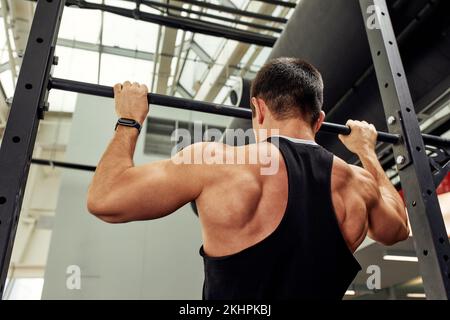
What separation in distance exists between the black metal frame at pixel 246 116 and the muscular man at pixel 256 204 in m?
0.18

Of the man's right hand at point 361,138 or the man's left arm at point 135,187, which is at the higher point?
the man's right hand at point 361,138

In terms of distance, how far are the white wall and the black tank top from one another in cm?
371

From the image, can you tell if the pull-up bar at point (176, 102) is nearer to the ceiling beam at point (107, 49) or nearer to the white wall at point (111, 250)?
the white wall at point (111, 250)

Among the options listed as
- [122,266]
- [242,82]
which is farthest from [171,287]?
[242,82]

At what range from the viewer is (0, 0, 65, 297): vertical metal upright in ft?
2.89

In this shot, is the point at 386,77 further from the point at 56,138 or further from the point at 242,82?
the point at 56,138

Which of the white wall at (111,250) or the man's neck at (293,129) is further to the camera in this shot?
the white wall at (111,250)

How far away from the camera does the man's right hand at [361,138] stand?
1.35 m

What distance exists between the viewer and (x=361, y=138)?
53.7 inches

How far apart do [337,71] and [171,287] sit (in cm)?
340

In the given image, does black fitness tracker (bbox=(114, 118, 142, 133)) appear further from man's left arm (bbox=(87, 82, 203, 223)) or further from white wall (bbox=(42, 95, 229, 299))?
white wall (bbox=(42, 95, 229, 299))

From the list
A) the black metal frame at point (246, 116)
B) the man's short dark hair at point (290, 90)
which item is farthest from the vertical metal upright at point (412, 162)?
the man's short dark hair at point (290, 90)

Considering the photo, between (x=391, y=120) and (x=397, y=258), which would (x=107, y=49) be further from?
(x=391, y=120)

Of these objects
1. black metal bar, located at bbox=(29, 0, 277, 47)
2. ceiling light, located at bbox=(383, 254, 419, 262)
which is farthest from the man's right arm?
ceiling light, located at bbox=(383, 254, 419, 262)
